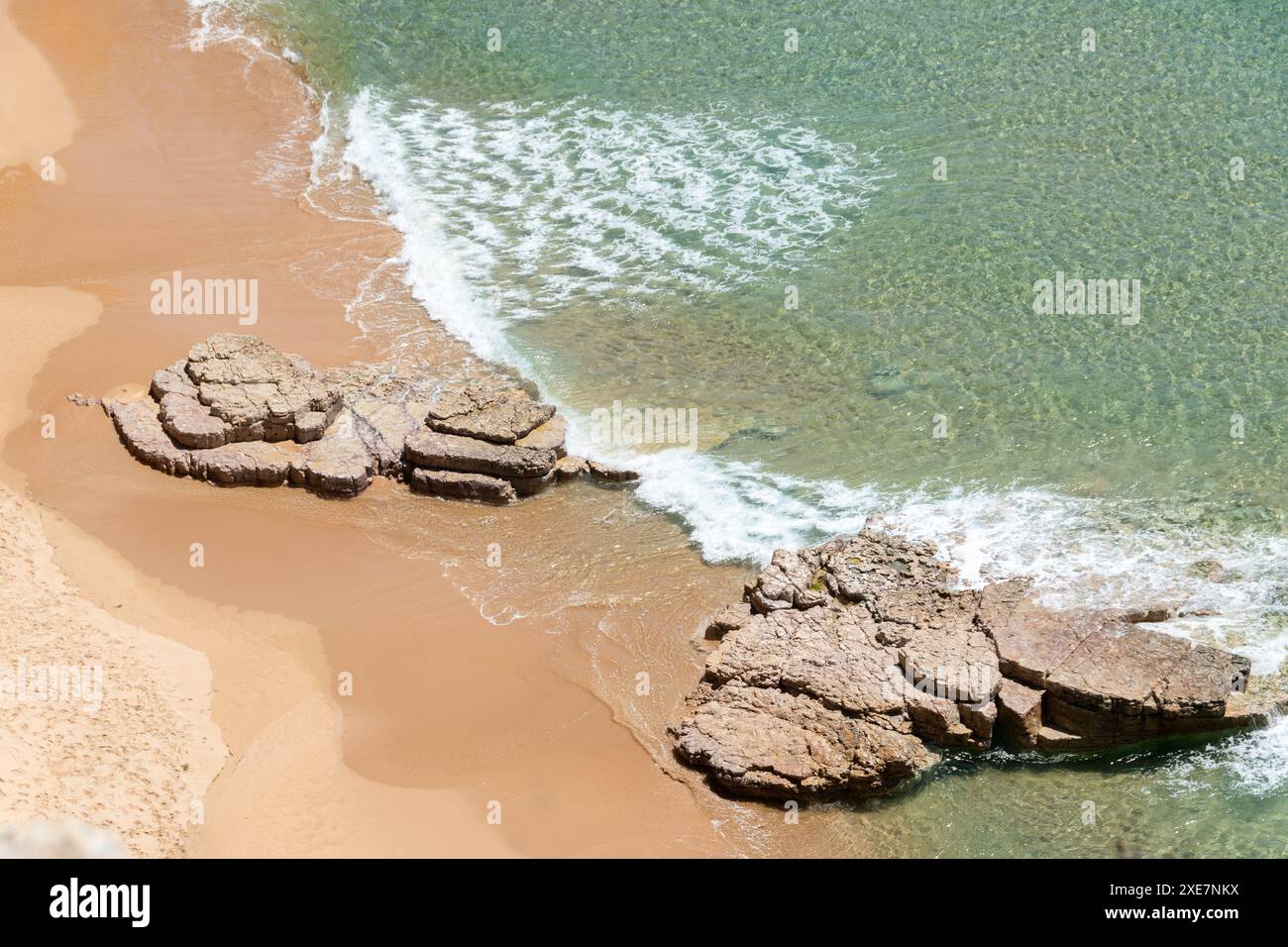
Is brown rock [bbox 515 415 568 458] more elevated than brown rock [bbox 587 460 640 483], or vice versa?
brown rock [bbox 515 415 568 458]

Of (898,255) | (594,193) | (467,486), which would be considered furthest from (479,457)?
(594,193)

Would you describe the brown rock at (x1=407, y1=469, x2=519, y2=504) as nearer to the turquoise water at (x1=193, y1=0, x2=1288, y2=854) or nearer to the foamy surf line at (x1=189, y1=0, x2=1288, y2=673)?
the foamy surf line at (x1=189, y1=0, x2=1288, y2=673)

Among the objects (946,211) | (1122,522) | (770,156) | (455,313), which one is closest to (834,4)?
(770,156)

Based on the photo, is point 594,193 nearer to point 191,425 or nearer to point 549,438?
point 549,438

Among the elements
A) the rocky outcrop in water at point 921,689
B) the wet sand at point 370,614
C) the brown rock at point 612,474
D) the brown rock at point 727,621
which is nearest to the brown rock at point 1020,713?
the rocky outcrop in water at point 921,689

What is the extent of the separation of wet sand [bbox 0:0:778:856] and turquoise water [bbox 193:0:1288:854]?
1091 mm

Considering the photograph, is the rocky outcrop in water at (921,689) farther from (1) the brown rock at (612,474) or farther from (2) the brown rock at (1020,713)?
(1) the brown rock at (612,474)

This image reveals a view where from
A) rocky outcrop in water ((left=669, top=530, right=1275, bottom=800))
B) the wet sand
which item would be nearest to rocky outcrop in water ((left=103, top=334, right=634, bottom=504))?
the wet sand

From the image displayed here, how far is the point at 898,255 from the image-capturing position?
15266 millimetres

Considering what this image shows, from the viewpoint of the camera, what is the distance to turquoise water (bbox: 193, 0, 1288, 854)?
37.6 feet

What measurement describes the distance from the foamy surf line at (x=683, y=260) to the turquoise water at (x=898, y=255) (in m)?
0.04

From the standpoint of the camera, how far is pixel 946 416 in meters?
12.9

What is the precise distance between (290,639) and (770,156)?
A: 32.5 feet
